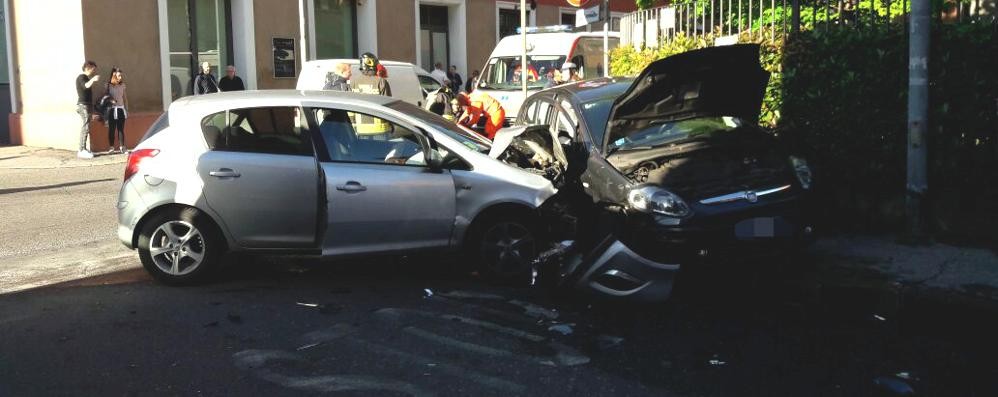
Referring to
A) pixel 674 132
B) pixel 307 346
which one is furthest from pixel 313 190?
pixel 674 132

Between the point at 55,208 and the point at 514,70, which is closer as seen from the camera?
the point at 55,208

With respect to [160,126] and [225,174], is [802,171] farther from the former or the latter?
[160,126]

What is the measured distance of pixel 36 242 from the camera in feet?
30.0

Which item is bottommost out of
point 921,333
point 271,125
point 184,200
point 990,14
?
point 921,333

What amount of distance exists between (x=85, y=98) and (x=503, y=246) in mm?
13341

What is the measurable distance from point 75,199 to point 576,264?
840 cm

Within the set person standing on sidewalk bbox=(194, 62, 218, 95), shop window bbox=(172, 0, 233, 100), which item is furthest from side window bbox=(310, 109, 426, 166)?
shop window bbox=(172, 0, 233, 100)

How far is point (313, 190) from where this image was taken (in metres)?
6.90

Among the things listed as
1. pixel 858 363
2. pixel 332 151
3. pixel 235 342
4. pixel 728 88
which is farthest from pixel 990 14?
pixel 235 342

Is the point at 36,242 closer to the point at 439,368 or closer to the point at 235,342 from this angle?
the point at 235,342

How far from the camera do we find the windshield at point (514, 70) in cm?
1827

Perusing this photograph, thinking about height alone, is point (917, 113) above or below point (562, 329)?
above

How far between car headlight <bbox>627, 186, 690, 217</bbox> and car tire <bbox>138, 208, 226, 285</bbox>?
3.14 meters

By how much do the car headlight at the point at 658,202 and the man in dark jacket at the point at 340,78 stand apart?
8.95 meters
